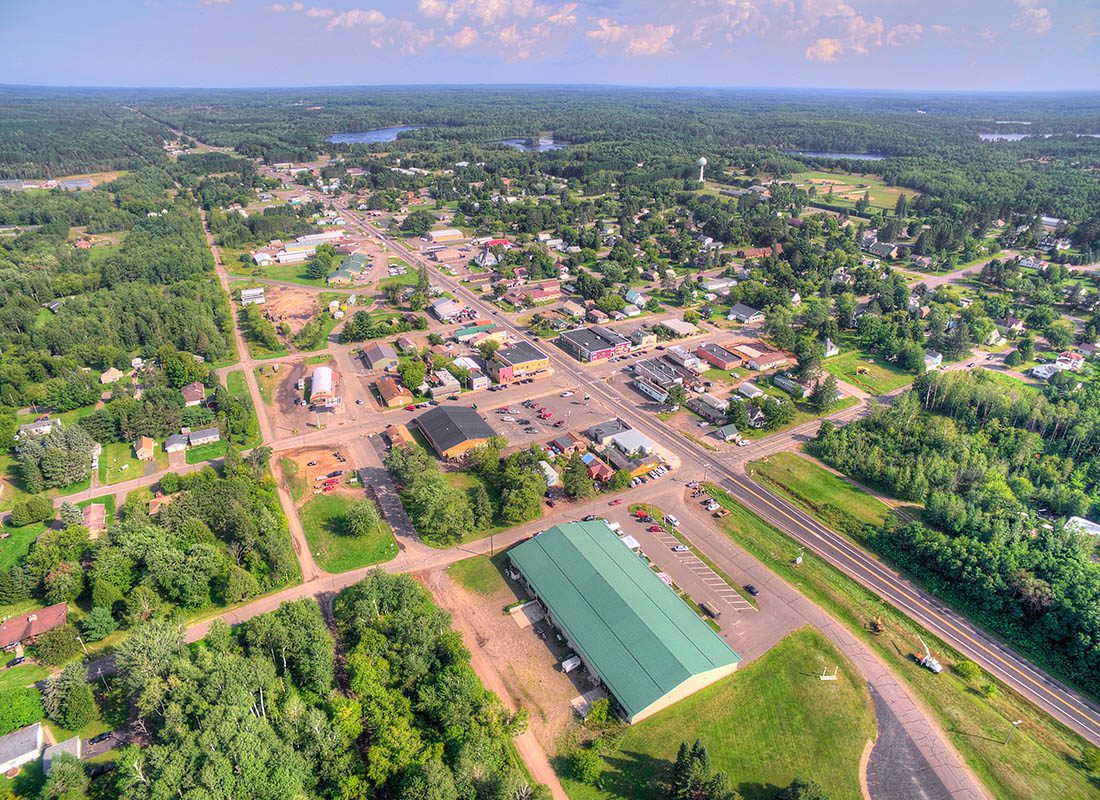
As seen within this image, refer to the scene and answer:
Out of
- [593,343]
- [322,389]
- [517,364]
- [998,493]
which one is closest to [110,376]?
[322,389]

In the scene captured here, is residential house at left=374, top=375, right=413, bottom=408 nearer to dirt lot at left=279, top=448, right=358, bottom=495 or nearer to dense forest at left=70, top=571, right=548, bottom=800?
dirt lot at left=279, top=448, right=358, bottom=495

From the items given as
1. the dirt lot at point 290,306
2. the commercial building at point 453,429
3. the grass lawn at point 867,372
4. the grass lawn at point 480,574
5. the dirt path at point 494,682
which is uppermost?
the dirt lot at point 290,306

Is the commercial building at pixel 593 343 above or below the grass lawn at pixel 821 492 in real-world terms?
above

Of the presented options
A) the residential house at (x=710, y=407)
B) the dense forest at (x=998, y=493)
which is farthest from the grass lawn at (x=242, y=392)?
the dense forest at (x=998, y=493)

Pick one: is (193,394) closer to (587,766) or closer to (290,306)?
(290,306)

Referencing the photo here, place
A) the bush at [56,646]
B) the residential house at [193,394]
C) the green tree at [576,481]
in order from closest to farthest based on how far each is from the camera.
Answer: the bush at [56,646] < the green tree at [576,481] < the residential house at [193,394]

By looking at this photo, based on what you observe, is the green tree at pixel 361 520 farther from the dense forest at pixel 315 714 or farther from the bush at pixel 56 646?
the bush at pixel 56 646
